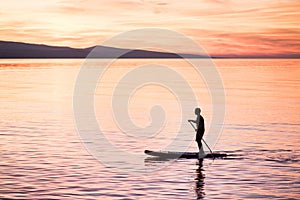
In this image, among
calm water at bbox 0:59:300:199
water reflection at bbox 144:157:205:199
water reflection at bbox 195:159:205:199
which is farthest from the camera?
water reflection at bbox 144:157:205:199

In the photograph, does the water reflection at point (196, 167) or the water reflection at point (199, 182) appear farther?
the water reflection at point (196, 167)

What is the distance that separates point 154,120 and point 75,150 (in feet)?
56.2

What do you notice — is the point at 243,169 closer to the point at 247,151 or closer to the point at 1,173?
the point at 247,151

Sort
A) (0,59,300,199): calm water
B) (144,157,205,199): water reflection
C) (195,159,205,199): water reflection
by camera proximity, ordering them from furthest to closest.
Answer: (144,157,205,199): water reflection, (0,59,300,199): calm water, (195,159,205,199): water reflection

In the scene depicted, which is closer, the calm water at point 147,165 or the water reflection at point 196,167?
the calm water at point 147,165

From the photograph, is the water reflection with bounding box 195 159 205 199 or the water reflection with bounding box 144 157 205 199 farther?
the water reflection with bounding box 144 157 205 199

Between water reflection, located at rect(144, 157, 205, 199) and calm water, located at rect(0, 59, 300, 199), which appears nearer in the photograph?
calm water, located at rect(0, 59, 300, 199)

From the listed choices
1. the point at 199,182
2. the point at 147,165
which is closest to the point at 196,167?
the point at 147,165

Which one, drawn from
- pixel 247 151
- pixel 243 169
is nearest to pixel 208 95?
pixel 247 151

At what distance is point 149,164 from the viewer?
2947cm

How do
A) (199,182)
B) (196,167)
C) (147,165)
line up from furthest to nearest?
(147,165)
(196,167)
(199,182)

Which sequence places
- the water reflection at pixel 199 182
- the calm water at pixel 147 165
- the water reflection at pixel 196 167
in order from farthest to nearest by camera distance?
the water reflection at pixel 196 167, the calm water at pixel 147 165, the water reflection at pixel 199 182

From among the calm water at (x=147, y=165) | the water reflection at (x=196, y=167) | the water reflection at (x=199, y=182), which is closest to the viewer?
the water reflection at (x=199, y=182)

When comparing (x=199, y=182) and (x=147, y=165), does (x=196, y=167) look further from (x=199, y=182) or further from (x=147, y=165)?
(x=199, y=182)
